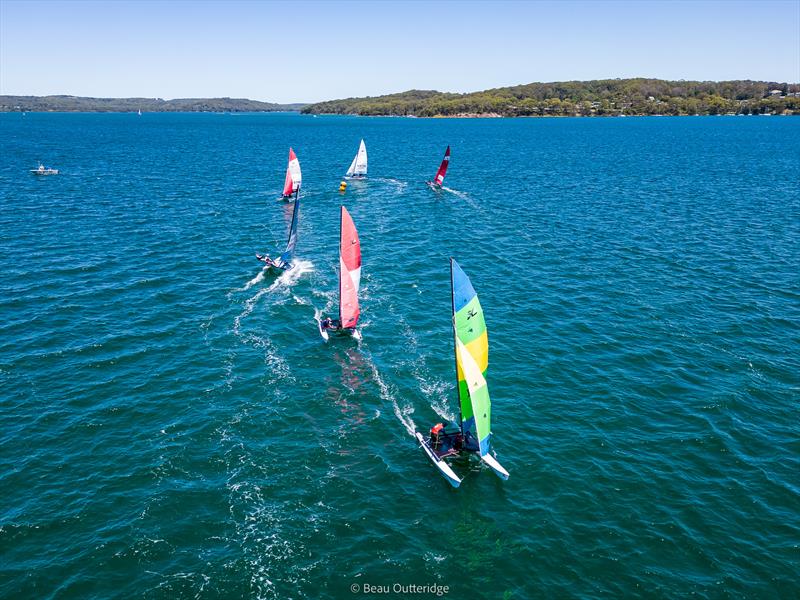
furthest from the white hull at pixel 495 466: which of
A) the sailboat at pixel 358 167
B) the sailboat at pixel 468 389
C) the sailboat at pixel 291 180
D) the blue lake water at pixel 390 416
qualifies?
the sailboat at pixel 358 167

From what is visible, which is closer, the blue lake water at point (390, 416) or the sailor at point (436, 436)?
the blue lake water at point (390, 416)

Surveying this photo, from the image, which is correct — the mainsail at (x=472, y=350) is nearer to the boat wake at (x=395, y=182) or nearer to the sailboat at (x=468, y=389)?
the sailboat at (x=468, y=389)

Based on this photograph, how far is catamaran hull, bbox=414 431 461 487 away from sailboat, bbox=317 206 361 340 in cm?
1774

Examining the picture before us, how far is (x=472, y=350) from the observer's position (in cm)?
3388

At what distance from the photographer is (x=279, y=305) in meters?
58.5

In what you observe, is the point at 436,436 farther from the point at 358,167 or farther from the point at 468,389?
the point at 358,167

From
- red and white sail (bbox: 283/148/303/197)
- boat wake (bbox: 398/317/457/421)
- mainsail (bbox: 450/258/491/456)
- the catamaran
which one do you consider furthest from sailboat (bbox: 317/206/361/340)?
red and white sail (bbox: 283/148/303/197)

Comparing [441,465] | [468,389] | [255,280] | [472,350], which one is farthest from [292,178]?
[441,465]

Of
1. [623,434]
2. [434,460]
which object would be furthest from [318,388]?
[623,434]

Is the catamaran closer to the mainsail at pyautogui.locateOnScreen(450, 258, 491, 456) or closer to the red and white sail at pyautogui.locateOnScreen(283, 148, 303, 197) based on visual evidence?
the mainsail at pyautogui.locateOnScreen(450, 258, 491, 456)

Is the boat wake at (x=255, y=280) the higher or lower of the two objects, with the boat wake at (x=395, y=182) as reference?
lower

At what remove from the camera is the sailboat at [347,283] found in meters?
48.7

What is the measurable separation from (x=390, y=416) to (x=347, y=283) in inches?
592

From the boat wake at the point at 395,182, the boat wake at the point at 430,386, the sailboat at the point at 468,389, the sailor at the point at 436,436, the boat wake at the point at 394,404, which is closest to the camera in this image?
the sailboat at the point at 468,389
